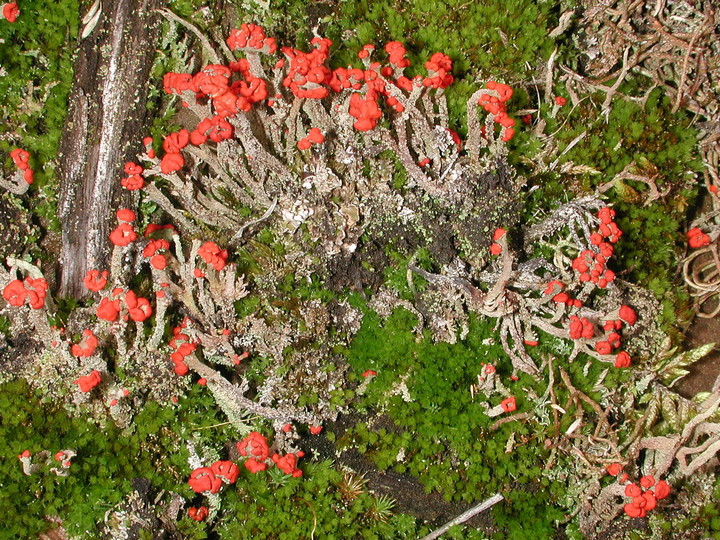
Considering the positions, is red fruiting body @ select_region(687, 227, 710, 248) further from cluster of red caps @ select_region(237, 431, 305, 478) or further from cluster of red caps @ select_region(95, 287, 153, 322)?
cluster of red caps @ select_region(95, 287, 153, 322)

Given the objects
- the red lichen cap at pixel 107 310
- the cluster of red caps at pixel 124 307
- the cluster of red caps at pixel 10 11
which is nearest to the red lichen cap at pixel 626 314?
the cluster of red caps at pixel 124 307

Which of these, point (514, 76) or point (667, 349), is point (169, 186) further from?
point (667, 349)

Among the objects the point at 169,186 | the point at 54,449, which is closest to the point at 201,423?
the point at 54,449

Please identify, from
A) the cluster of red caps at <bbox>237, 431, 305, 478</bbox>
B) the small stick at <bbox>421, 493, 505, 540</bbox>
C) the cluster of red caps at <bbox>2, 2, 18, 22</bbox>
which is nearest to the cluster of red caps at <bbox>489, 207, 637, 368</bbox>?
the small stick at <bbox>421, 493, 505, 540</bbox>

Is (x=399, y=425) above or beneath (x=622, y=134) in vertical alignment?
beneath

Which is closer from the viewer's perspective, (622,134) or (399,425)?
(399,425)

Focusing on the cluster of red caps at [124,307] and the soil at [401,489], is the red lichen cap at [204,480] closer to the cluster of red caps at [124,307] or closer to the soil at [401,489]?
the soil at [401,489]

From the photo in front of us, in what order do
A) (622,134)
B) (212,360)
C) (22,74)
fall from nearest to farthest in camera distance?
(212,360), (22,74), (622,134)
